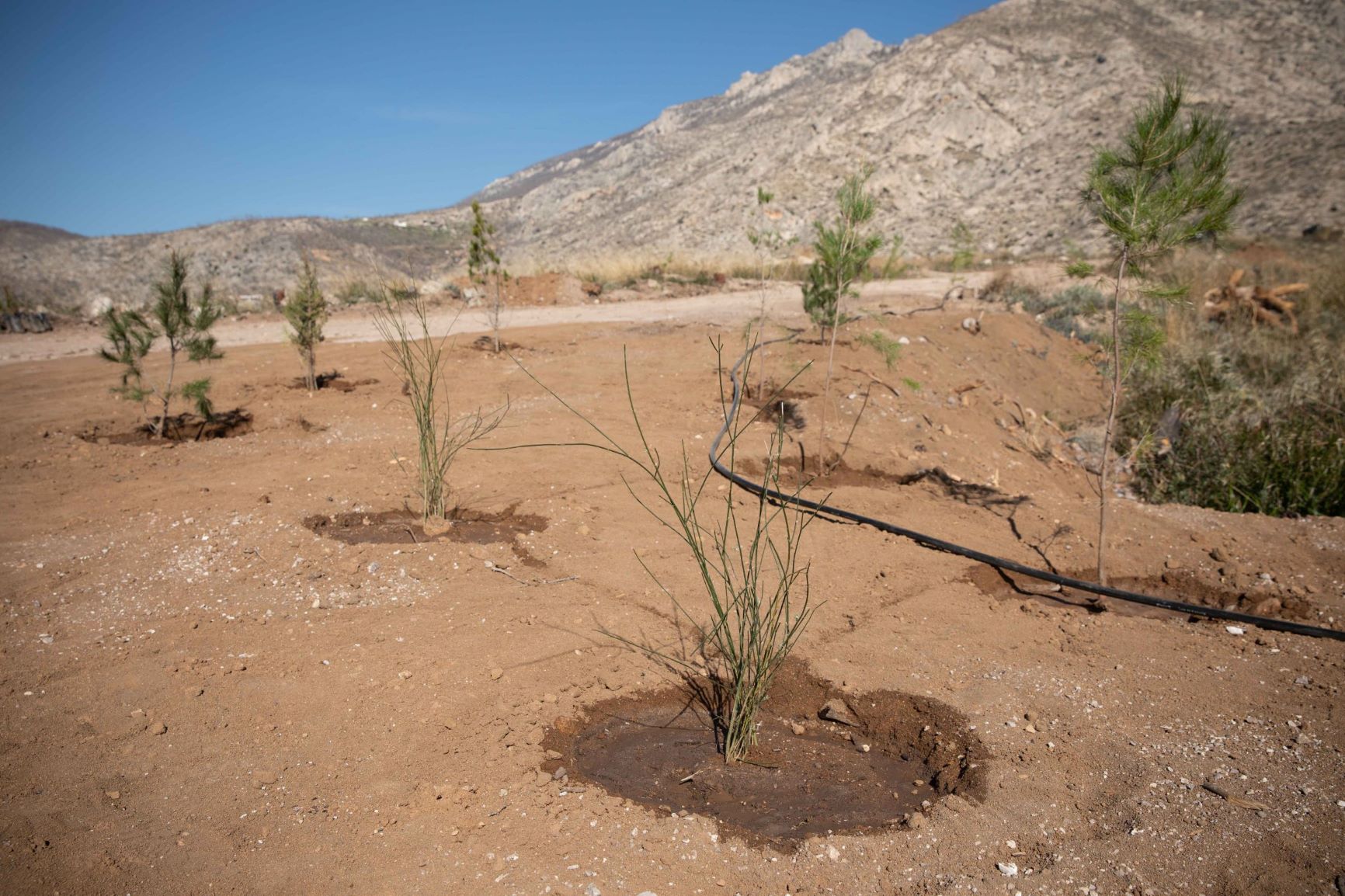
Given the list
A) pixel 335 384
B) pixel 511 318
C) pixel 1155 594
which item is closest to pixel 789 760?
pixel 1155 594

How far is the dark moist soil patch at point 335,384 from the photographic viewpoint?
23.0ft

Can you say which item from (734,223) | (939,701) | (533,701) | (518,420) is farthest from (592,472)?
(734,223)

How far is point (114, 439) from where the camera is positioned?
570cm

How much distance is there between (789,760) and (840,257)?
3.23 m

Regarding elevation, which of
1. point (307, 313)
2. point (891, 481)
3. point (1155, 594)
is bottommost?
→ point (1155, 594)

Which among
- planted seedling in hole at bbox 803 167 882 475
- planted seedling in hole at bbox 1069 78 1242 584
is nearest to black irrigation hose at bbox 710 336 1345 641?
planted seedling in hole at bbox 1069 78 1242 584

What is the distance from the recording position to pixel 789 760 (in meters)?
2.54

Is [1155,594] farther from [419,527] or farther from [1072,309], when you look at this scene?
[1072,309]

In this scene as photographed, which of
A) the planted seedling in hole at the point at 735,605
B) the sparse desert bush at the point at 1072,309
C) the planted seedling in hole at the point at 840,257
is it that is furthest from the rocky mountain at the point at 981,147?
the planted seedling in hole at the point at 735,605

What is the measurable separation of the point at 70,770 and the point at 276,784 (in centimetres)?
58

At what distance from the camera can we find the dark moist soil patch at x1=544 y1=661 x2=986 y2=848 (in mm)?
2299

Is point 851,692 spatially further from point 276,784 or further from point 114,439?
point 114,439

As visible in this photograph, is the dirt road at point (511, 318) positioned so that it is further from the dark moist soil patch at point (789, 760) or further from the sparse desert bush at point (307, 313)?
the dark moist soil patch at point (789, 760)

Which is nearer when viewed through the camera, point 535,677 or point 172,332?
point 535,677
